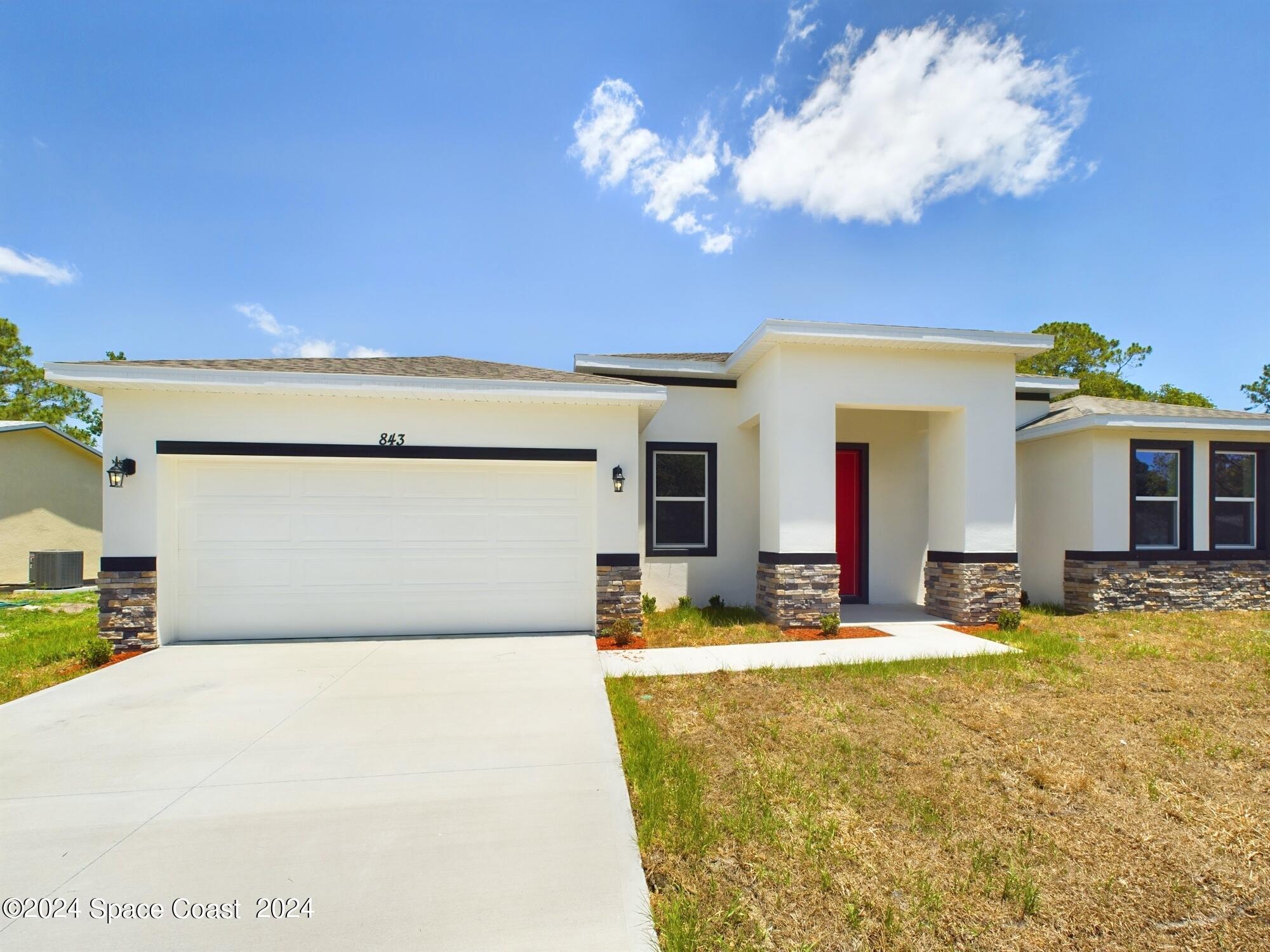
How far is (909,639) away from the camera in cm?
768

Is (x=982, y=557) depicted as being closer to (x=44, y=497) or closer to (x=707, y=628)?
(x=707, y=628)

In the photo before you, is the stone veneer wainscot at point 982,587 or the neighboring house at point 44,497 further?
the neighboring house at point 44,497

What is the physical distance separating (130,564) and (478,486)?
4.32 metres

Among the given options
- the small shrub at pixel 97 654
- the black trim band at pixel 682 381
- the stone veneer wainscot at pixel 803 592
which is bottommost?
the small shrub at pixel 97 654

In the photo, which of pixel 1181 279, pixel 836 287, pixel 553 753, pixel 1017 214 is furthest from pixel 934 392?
pixel 1181 279

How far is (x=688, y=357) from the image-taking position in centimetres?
1155

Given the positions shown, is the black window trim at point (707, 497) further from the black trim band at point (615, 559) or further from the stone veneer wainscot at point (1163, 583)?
the stone veneer wainscot at point (1163, 583)

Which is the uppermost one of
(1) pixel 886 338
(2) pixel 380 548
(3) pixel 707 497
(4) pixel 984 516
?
(1) pixel 886 338

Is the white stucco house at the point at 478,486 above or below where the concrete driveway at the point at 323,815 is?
above

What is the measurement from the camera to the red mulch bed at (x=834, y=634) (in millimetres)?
7904

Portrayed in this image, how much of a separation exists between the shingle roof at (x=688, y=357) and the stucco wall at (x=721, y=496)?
2.55ft

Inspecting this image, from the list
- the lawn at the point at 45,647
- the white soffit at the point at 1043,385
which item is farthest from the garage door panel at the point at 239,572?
the white soffit at the point at 1043,385

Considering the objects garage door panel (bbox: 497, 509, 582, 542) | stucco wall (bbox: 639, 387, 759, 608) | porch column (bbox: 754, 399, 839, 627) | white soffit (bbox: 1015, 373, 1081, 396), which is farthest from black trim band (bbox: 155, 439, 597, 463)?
white soffit (bbox: 1015, 373, 1081, 396)

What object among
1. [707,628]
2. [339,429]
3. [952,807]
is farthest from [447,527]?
[952,807]
